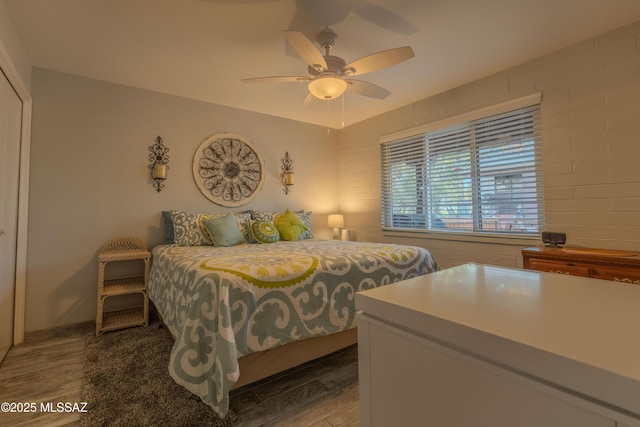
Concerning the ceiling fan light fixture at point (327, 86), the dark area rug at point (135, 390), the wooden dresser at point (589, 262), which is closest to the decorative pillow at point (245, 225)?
the dark area rug at point (135, 390)

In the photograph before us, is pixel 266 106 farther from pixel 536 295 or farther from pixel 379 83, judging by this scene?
pixel 536 295

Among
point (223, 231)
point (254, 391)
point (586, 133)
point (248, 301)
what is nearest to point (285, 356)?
point (254, 391)

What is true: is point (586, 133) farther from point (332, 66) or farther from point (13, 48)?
point (13, 48)

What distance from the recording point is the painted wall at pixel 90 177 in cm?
258

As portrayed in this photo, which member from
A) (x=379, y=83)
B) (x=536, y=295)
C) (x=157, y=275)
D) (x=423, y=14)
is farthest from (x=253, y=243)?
(x=536, y=295)

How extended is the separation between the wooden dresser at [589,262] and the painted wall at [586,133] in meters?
0.31

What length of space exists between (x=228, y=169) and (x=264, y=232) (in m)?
1.00

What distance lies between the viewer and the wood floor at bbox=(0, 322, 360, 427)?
1506 mm

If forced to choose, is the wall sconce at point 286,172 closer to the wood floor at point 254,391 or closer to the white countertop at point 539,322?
the wood floor at point 254,391

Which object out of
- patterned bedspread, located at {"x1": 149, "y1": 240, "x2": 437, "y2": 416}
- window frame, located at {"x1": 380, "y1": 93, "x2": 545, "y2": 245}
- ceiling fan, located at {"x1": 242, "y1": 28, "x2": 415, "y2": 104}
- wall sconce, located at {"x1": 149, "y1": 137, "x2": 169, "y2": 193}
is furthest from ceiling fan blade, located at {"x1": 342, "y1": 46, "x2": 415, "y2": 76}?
wall sconce, located at {"x1": 149, "y1": 137, "x2": 169, "y2": 193}

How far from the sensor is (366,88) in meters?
2.30

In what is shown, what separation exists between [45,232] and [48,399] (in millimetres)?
1579

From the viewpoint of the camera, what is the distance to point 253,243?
3174 mm

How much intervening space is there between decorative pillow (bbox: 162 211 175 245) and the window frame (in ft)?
8.53
